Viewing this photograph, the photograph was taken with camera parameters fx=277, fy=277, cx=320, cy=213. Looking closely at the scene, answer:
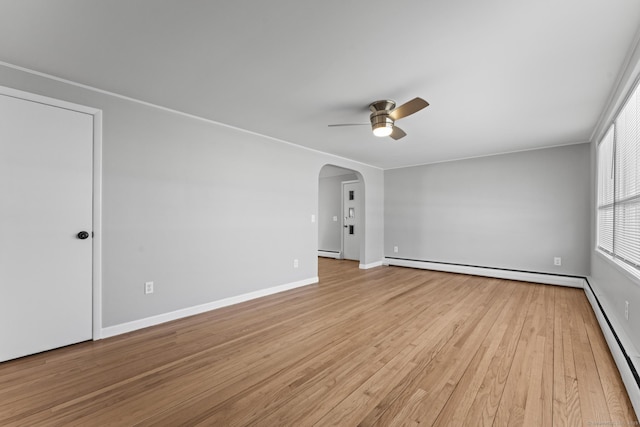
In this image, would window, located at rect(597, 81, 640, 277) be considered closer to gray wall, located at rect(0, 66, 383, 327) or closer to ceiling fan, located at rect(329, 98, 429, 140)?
ceiling fan, located at rect(329, 98, 429, 140)

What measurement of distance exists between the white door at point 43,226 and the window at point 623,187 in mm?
4478

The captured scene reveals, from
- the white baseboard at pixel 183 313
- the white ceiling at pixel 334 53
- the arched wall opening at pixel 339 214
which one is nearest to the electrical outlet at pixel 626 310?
the white ceiling at pixel 334 53

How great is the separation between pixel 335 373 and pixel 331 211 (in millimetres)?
5824

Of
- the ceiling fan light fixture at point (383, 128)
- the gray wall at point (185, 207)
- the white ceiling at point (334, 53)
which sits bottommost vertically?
the gray wall at point (185, 207)

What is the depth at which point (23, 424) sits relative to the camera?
150cm

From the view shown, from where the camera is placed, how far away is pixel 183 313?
3080 mm

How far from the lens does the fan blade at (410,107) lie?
230cm

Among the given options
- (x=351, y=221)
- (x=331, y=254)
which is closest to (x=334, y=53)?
(x=351, y=221)

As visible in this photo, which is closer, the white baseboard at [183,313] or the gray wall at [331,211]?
the white baseboard at [183,313]

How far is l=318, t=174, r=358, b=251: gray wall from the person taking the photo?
24.6 ft

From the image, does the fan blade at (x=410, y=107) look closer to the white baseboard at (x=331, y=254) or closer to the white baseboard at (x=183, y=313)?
the white baseboard at (x=183, y=313)

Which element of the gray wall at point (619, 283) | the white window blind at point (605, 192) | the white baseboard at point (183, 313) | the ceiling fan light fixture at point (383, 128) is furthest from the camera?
the white window blind at point (605, 192)

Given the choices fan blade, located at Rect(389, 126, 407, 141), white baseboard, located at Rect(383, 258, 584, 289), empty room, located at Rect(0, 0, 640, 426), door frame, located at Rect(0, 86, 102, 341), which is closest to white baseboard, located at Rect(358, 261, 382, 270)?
white baseboard, located at Rect(383, 258, 584, 289)

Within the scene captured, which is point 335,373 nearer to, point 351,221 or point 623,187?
point 623,187
